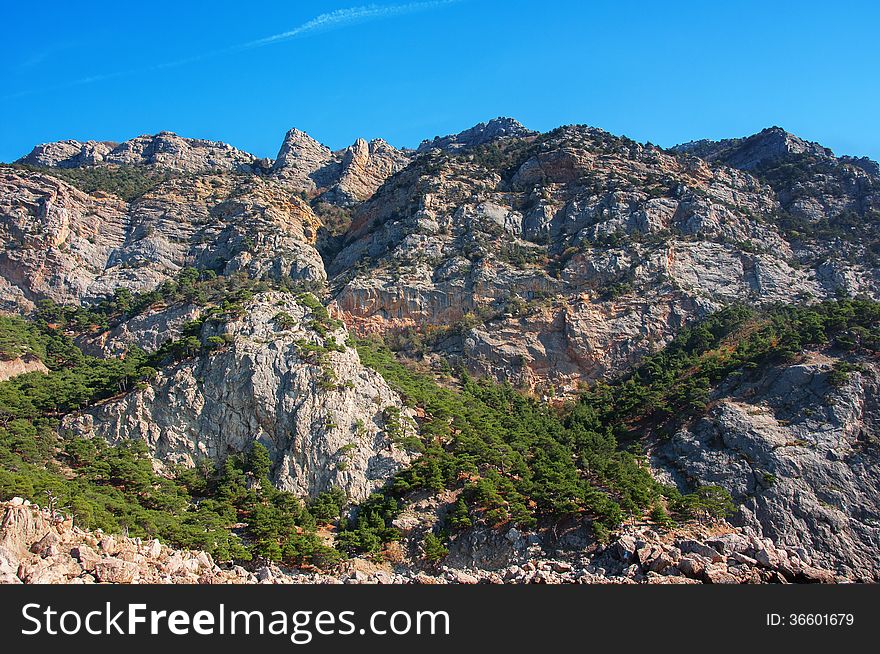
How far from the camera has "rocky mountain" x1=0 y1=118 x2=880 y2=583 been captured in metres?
35.4

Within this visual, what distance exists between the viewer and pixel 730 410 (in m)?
43.9

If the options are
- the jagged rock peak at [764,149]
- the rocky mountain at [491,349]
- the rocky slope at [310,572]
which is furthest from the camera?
the jagged rock peak at [764,149]

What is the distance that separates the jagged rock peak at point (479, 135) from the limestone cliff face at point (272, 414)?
77646mm

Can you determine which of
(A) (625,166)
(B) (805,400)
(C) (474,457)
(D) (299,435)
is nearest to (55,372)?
(D) (299,435)

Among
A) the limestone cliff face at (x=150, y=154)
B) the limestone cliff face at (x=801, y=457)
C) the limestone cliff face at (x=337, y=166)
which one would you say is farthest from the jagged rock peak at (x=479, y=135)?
the limestone cliff face at (x=801, y=457)

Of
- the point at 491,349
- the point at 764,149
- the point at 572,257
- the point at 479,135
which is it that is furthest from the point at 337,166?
the point at 764,149

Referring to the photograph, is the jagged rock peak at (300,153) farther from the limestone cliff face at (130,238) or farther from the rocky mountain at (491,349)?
the limestone cliff face at (130,238)

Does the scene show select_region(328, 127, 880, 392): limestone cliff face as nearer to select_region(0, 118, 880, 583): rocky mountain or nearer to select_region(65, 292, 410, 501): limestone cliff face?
select_region(0, 118, 880, 583): rocky mountain

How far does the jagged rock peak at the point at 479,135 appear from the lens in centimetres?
11606

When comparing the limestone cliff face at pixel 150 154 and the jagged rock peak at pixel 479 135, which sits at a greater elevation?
the jagged rock peak at pixel 479 135

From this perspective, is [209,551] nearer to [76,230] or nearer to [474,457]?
[474,457]

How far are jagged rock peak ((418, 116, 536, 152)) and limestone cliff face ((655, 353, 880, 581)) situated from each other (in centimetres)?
7611

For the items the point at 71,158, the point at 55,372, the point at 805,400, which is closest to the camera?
the point at 805,400

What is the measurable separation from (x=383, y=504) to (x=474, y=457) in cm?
668
